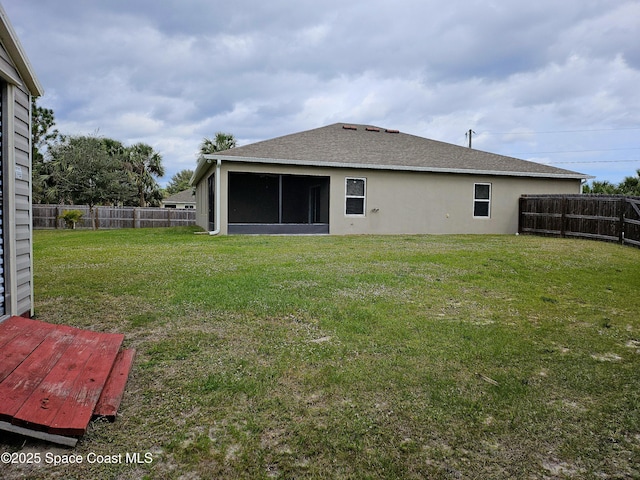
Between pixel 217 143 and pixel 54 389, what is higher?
pixel 217 143

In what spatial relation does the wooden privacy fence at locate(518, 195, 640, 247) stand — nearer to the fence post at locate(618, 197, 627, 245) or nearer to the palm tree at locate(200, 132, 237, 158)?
the fence post at locate(618, 197, 627, 245)

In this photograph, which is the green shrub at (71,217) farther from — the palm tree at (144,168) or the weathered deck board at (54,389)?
the weathered deck board at (54,389)

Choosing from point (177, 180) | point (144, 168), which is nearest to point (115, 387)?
point (144, 168)

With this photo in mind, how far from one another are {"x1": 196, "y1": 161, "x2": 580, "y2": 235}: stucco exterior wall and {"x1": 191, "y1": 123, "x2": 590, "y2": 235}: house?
38 millimetres

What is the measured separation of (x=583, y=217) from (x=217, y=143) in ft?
72.6

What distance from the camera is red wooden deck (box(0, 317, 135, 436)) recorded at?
2182 millimetres

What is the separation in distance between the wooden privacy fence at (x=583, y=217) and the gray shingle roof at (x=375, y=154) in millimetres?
1712

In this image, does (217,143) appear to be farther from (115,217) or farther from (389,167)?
(389,167)

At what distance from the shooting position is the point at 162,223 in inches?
1014

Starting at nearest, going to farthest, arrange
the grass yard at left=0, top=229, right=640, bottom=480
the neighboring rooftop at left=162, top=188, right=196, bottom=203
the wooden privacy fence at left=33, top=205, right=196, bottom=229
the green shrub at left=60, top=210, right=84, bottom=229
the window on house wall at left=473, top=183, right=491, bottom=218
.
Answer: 1. the grass yard at left=0, top=229, right=640, bottom=480
2. the window on house wall at left=473, top=183, right=491, bottom=218
3. the green shrub at left=60, top=210, right=84, bottom=229
4. the wooden privacy fence at left=33, top=205, right=196, bottom=229
5. the neighboring rooftop at left=162, top=188, right=196, bottom=203

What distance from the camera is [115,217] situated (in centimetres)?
2420

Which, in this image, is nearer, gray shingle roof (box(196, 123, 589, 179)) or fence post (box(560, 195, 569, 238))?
fence post (box(560, 195, 569, 238))

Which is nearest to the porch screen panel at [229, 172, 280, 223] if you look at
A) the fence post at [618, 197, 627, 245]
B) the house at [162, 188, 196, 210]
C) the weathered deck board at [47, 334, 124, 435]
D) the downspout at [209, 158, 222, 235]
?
the downspout at [209, 158, 222, 235]

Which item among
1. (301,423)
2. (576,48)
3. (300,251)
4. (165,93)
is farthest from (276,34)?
(301,423)
